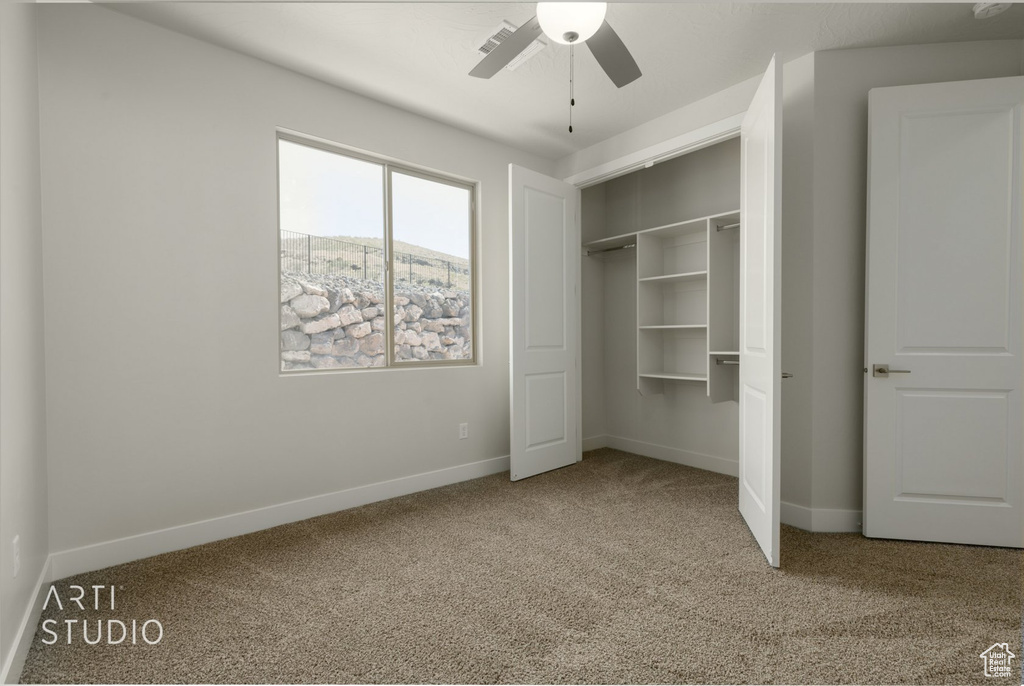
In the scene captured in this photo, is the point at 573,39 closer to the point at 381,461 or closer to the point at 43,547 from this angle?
the point at 381,461

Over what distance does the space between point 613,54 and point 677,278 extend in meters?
2.23

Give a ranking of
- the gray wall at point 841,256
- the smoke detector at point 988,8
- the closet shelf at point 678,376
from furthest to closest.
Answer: the closet shelf at point 678,376 < the gray wall at point 841,256 < the smoke detector at point 988,8

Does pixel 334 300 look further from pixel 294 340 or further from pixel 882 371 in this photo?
pixel 882 371

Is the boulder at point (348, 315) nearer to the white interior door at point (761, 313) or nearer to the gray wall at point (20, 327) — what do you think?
the gray wall at point (20, 327)

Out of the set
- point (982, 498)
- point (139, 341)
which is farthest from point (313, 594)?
point (982, 498)

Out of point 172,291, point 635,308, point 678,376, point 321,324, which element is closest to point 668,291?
point 635,308

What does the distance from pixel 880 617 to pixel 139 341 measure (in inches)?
137

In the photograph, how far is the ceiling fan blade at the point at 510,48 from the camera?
1932 millimetres

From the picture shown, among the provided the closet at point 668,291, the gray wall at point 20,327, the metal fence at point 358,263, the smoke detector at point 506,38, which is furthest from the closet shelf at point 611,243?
the gray wall at point 20,327

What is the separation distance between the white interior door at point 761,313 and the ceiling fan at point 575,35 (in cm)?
81

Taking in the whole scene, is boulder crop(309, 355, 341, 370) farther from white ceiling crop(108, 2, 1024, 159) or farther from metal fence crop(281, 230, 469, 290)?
white ceiling crop(108, 2, 1024, 159)

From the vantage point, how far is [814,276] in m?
2.75

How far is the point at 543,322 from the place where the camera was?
3.90m

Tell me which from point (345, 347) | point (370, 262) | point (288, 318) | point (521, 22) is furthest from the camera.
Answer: point (370, 262)
